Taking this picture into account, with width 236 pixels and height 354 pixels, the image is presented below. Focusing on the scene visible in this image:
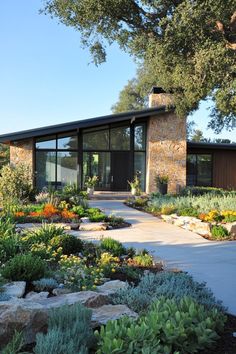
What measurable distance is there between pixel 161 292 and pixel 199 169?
22.8 m

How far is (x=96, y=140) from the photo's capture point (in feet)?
78.0

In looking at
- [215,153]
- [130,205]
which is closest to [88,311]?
[130,205]

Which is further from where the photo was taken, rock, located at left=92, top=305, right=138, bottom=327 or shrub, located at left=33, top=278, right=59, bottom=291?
shrub, located at left=33, top=278, right=59, bottom=291

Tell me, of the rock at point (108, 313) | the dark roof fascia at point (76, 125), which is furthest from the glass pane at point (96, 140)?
the rock at point (108, 313)

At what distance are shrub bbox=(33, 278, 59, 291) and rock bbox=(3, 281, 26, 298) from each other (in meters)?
0.16

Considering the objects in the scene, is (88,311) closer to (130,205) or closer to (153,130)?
(130,205)

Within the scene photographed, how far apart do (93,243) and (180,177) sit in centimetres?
1552

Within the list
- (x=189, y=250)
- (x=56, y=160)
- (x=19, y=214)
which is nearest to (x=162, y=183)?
(x=56, y=160)

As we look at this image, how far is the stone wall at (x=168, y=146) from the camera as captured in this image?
2306 centimetres

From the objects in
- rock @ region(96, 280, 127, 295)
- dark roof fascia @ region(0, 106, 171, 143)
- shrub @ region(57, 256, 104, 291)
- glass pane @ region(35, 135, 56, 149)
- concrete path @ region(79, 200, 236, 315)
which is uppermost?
dark roof fascia @ region(0, 106, 171, 143)

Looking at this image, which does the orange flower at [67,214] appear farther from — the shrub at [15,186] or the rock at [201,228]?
the rock at [201,228]

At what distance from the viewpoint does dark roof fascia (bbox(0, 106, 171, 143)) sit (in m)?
21.2

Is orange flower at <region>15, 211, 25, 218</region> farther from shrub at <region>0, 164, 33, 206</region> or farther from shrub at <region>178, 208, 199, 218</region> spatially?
shrub at <region>178, 208, 199, 218</region>

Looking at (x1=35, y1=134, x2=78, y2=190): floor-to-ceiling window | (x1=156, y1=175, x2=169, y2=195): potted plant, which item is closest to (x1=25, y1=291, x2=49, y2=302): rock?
(x1=156, y1=175, x2=169, y2=195): potted plant
